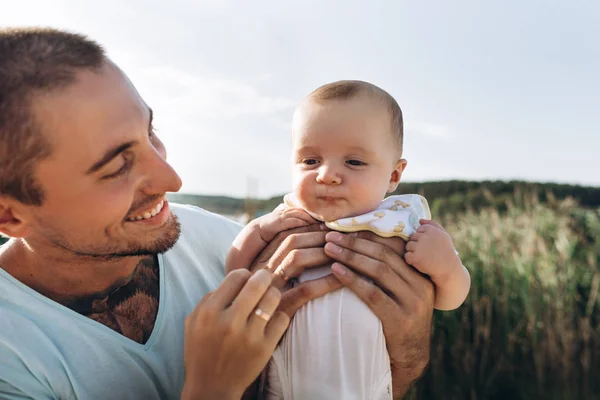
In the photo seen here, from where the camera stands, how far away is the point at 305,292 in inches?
86.4

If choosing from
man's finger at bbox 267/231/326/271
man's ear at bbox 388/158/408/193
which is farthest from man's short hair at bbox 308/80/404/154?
man's finger at bbox 267/231/326/271

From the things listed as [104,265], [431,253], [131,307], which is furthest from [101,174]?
[431,253]

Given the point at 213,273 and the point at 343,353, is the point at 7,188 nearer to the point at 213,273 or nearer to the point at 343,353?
the point at 213,273

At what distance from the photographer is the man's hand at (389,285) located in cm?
221

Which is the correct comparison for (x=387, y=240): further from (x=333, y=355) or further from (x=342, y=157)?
(x=333, y=355)

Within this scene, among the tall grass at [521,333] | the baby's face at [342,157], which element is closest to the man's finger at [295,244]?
the baby's face at [342,157]

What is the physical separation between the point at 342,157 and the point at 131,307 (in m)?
1.18

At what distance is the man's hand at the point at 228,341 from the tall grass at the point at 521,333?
3483 mm

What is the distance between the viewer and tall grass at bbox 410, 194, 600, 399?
17.1 feet

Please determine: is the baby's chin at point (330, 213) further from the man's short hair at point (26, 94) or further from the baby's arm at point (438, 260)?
the man's short hair at point (26, 94)

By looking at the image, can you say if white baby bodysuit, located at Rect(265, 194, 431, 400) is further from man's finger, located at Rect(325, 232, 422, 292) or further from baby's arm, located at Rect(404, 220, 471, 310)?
baby's arm, located at Rect(404, 220, 471, 310)

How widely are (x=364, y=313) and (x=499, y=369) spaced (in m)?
3.70

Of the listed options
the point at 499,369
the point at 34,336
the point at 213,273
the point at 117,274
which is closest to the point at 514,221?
the point at 499,369

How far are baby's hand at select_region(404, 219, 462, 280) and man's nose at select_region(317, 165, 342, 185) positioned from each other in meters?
0.40
